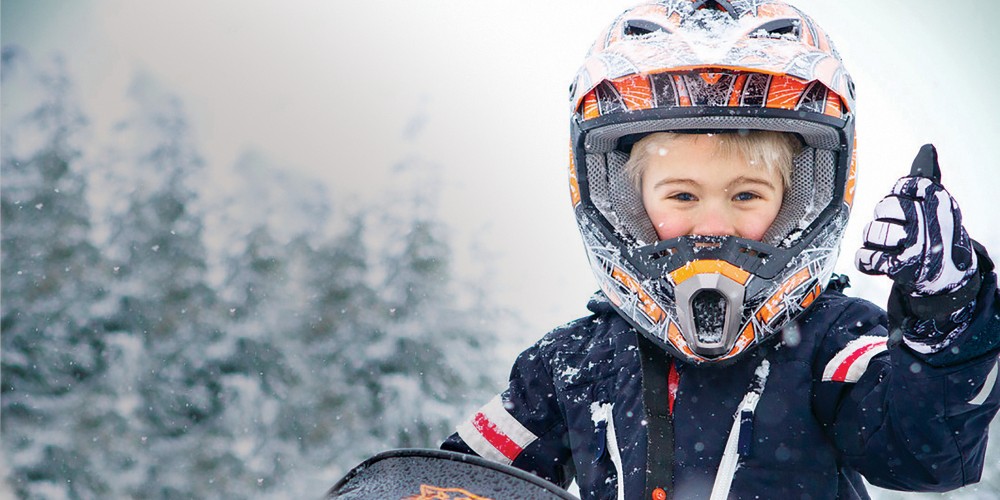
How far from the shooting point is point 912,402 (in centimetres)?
167

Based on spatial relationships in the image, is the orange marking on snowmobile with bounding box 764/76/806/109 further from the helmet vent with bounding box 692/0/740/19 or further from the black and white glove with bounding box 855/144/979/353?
the black and white glove with bounding box 855/144/979/353

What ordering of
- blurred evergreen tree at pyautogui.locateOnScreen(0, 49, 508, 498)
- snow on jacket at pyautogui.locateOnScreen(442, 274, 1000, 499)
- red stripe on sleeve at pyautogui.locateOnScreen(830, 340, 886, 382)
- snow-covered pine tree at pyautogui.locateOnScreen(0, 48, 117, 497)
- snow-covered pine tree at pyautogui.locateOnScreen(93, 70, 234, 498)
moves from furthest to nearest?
snow-covered pine tree at pyautogui.locateOnScreen(0, 48, 117, 497), snow-covered pine tree at pyautogui.locateOnScreen(93, 70, 234, 498), blurred evergreen tree at pyautogui.locateOnScreen(0, 49, 508, 498), red stripe on sleeve at pyautogui.locateOnScreen(830, 340, 886, 382), snow on jacket at pyautogui.locateOnScreen(442, 274, 1000, 499)

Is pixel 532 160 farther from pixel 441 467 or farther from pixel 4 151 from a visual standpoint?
pixel 441 467

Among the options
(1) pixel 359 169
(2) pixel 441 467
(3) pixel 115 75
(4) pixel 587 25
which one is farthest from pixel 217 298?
(2) pixel 441 467

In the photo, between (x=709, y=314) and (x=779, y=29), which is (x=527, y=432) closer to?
(x=709, y=314)

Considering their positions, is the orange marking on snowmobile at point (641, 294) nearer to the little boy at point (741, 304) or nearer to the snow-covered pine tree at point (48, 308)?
the little boy at point (741, 304)

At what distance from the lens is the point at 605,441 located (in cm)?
206

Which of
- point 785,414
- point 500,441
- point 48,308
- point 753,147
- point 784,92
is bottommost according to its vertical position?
point 48,308

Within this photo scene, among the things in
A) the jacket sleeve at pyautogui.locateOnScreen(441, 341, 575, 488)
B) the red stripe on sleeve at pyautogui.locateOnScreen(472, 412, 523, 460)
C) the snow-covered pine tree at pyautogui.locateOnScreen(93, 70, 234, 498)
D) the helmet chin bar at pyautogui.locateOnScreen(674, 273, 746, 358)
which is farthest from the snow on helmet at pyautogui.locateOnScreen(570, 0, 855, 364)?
the snow-covered pine tree at pyautogui.locateOnScreen(93, 70, 234, 498)

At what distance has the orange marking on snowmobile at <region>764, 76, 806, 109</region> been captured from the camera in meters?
2.08

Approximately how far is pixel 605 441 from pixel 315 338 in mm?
6052

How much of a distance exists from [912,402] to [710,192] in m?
0.65

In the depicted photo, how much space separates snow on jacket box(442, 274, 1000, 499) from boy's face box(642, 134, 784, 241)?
0.86 ft

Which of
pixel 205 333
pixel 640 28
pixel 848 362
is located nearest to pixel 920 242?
pixel 848 362
